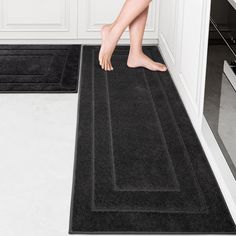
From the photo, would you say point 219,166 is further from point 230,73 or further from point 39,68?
point 39,68

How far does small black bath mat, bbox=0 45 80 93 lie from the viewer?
347 cm

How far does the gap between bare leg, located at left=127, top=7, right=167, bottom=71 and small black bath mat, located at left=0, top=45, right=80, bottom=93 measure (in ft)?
1.17

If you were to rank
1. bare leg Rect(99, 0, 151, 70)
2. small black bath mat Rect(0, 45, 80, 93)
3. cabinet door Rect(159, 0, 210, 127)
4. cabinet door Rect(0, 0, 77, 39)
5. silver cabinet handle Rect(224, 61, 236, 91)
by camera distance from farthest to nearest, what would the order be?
cabinet door Rect(0, 0, 77, 39) → bare leg Rect(99, 0, 151, 70) → small black bath mat Rect(0, 45, 80, 93) → cabinet door Rect(159, 0, 210, 127) → silver cabinet handle Rect(224, 61, 236, 91)

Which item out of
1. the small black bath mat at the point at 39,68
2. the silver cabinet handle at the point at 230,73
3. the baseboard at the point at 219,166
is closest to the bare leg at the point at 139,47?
the small black bath mat at the point at 39,68

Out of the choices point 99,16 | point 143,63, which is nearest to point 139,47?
point 143,63

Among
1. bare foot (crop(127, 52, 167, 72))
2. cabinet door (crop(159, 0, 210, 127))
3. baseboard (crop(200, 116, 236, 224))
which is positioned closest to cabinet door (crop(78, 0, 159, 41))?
cabinet door (crop(159, 0, 210, 127))

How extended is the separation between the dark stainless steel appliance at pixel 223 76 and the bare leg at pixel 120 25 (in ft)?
3.10

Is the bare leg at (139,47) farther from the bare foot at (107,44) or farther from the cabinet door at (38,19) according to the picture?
the cabinet door at (38,19)

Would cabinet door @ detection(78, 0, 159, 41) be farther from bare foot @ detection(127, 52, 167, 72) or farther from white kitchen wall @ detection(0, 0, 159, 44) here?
bare foot @ detection(127, 52, 167, 72)

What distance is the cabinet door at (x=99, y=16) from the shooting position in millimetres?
4141

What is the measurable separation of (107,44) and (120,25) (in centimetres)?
13

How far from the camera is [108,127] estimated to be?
117 inches

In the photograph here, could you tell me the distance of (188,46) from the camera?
316cm

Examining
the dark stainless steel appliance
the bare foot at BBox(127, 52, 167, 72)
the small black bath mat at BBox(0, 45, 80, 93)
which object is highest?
the dark stainless steel appliance
